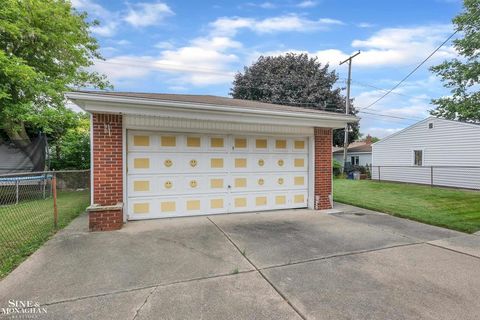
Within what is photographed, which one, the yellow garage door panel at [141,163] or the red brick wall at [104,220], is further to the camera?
the yellow garage door panel at [141,163]

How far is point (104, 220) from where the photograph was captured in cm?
518

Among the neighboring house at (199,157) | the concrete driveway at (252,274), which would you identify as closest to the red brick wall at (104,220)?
the neighboring house at (199,157)

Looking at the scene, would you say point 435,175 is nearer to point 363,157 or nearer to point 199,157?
point 363,157

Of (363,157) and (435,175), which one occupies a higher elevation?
(363,157)

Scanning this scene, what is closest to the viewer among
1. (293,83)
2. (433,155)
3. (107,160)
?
(107,160)

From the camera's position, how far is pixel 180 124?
20.1ft

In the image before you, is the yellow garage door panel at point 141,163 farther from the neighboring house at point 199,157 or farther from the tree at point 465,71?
the tree at point 465,71

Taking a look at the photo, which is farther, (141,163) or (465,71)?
(465,71)

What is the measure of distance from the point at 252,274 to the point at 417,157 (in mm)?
17539

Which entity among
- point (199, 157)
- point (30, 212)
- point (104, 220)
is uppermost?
Answer: point (199, 157)

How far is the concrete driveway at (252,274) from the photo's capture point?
2570 millimetres

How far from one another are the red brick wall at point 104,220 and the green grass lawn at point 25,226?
27.6 inches

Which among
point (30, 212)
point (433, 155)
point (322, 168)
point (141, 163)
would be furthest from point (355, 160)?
point (30, 212)

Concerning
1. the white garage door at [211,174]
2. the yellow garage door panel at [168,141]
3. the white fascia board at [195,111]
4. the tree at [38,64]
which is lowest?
the white garage door at [211,174]
